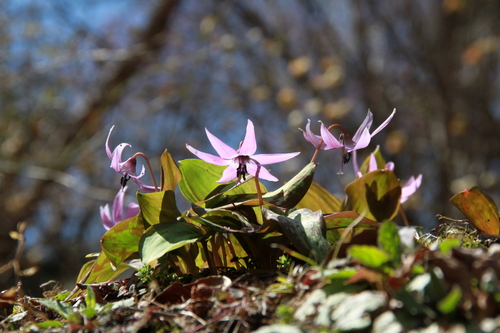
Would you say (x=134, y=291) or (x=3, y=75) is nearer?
(x=134, y=291)

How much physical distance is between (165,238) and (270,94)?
4.97 meters

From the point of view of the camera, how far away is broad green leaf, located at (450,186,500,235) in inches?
48.6

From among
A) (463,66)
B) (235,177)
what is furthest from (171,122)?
(235,177)

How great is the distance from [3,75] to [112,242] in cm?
399

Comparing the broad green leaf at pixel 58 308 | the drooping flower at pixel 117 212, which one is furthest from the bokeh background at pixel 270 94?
the broad green leaf at pixel 58 308

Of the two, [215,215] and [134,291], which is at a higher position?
[215,215]

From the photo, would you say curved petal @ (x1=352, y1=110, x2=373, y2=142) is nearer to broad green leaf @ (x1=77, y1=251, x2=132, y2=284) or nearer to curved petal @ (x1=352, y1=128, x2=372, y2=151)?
curved petal @ (x1=352, y1=128, x2=372, y2=151)

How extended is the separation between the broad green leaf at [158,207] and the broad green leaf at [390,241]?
534mm

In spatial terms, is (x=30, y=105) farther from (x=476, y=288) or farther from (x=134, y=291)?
(x=476, y=288)

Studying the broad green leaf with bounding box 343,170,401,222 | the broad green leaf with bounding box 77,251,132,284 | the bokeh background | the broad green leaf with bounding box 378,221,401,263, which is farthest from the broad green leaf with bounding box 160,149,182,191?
the bokeh background

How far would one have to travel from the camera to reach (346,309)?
72cm

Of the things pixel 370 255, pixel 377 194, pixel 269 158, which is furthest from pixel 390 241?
pixel 377 194

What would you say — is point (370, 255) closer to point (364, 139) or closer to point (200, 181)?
point (364, 139)

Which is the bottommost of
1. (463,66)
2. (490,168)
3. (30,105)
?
(490,168)
